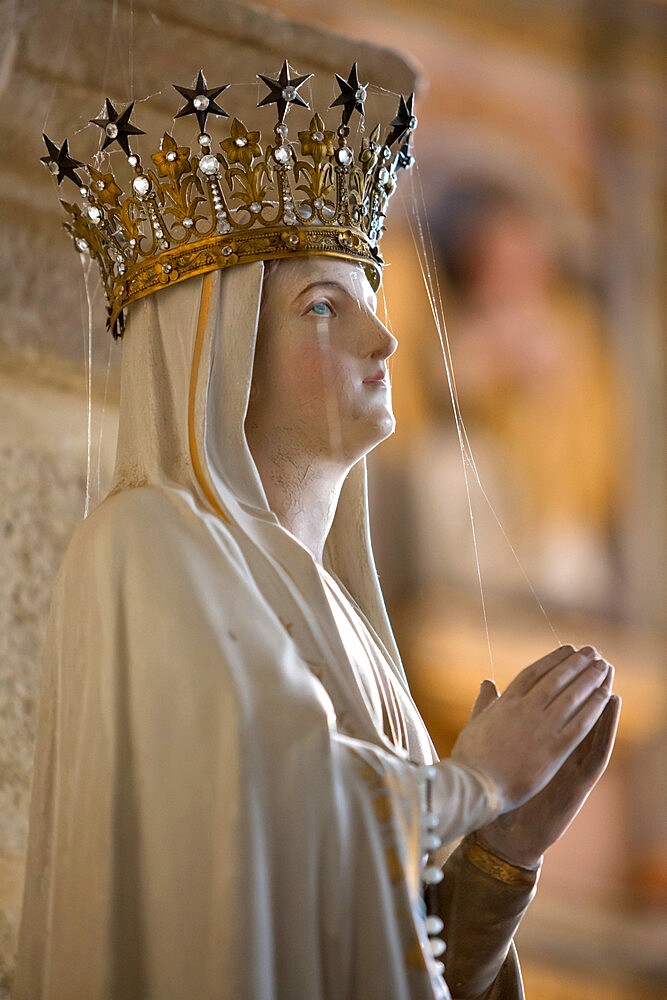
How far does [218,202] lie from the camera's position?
67.7 inches

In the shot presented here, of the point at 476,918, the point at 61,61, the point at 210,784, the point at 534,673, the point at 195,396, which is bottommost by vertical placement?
the point at 476,918

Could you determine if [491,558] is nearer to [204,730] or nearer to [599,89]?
[599,89]

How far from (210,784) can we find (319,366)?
1.88ft

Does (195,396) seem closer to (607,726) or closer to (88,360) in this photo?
(88,360)

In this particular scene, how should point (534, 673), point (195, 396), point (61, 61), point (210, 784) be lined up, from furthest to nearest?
point (61, 61) → point (195, 396) → point (534, 673) → point (210, 784)

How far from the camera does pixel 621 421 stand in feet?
14.9

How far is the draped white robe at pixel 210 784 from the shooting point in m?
1.37

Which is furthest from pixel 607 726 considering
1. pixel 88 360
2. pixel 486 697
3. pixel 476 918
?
pixel 88 360

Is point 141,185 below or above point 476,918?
above

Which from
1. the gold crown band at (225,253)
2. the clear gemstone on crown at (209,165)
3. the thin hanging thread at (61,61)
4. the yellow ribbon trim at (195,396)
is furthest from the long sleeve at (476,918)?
the thin hanging thread at (61,61)

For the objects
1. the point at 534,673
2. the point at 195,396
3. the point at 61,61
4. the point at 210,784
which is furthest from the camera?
the point at 61,61

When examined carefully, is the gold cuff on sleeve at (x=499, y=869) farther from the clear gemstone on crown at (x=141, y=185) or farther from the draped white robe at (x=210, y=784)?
the clear gemstone on crown at (x=141, y=185)

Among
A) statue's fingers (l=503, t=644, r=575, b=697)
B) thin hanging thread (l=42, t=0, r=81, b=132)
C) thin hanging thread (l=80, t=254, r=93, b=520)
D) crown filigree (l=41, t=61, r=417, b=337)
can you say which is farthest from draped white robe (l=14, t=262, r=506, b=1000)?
thin hanging thread (l=42, t=0, r=81, b=132)

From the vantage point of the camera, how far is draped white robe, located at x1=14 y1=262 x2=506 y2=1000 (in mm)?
1372
